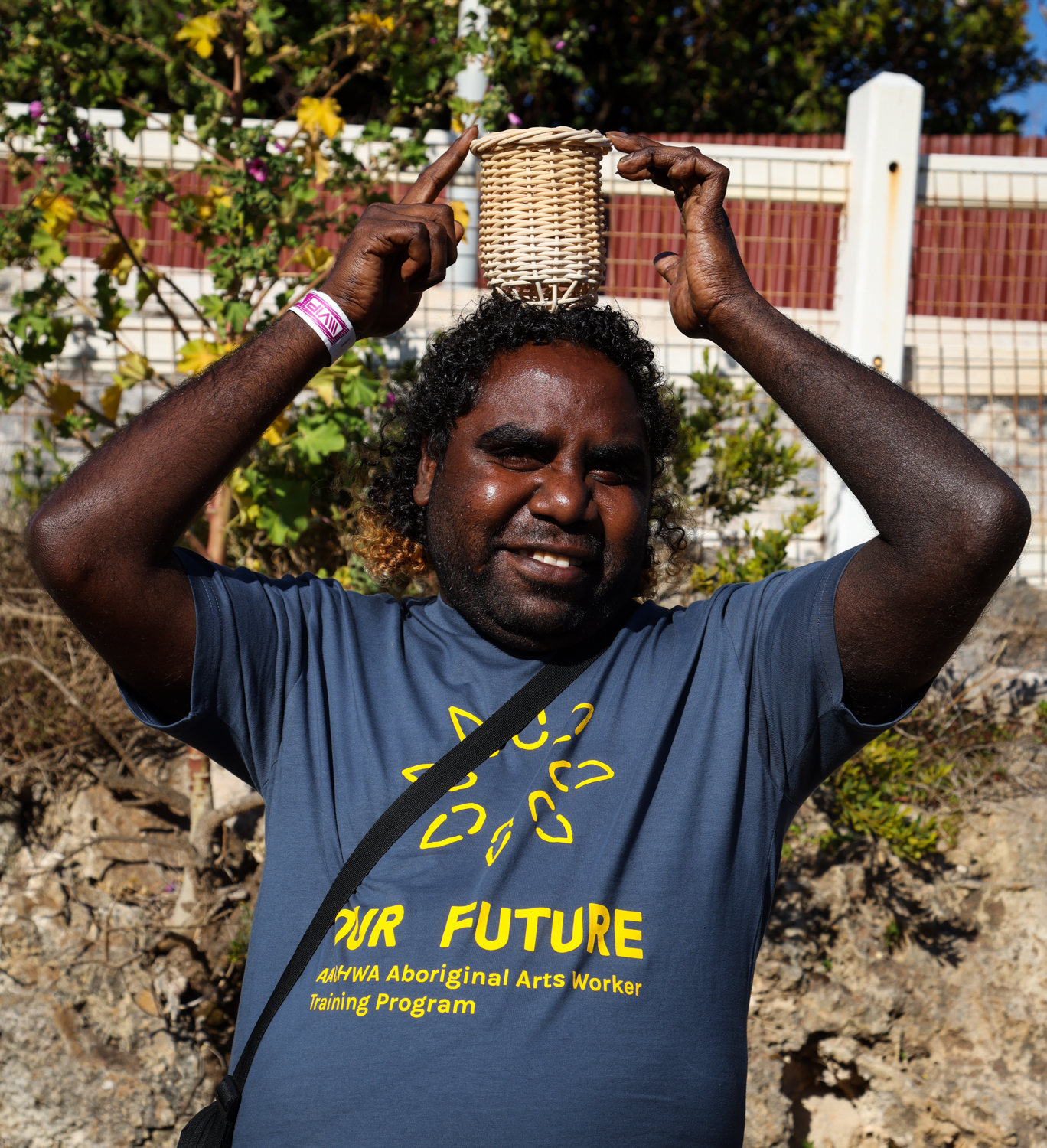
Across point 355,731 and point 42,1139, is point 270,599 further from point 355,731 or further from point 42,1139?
point 42,1139

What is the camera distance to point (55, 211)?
3.82m

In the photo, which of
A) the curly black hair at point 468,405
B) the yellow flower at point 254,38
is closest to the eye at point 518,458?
the curly black hair at point 468,405

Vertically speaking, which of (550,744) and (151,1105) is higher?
(550,744)

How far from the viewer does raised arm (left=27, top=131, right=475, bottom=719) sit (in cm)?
166

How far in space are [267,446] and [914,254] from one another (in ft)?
13.0

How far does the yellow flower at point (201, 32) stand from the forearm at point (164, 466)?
8.01 ft

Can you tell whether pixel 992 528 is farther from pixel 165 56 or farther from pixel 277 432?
pixel 165 56

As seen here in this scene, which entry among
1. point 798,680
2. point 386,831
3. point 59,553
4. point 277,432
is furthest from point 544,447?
point 277,432

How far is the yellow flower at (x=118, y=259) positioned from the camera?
3934 millimetres

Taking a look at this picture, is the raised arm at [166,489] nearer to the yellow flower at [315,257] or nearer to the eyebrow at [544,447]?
the eyebrow at [544,447]

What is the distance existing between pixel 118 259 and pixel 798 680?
10.8 feet

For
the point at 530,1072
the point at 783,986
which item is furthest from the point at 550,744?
the point at 783,986

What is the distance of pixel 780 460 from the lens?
439 centimetres

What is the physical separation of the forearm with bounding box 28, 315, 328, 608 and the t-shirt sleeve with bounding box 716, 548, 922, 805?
904 millimetres
